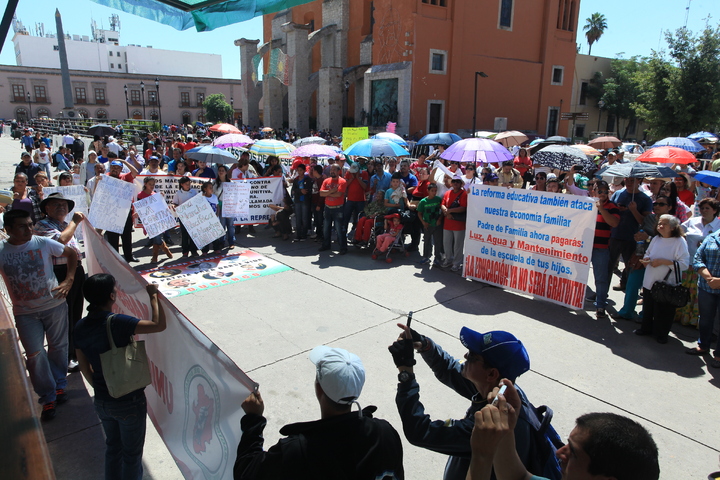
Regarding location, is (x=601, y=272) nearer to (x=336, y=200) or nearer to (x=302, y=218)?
(x=336, y=200)

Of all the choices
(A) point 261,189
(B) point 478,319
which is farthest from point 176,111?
(B) point 478,319

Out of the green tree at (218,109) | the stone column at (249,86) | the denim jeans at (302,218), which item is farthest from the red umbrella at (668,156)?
the green tree at (218,109)

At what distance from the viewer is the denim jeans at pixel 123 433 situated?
3.04 m

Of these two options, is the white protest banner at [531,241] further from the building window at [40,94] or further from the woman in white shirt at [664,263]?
the building window at [40,94]

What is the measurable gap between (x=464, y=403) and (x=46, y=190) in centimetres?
779

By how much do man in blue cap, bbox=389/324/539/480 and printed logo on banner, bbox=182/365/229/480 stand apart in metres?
1.01

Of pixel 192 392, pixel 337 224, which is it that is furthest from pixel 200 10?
pixel 337 224

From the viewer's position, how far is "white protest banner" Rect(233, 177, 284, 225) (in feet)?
35.1

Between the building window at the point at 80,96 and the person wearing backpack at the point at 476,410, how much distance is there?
9098 cm

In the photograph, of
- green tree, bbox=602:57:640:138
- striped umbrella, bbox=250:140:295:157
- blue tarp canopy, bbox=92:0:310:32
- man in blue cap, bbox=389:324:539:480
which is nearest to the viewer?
man in blue cap, bbox=389:324:539:480

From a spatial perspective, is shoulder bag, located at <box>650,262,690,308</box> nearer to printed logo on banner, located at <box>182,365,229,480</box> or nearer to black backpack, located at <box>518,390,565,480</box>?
black backpack, located at <box>518,390,565,480</box>

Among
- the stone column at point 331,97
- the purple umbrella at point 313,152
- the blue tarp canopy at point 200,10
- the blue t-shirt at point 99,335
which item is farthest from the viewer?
the stone column at point 331,97

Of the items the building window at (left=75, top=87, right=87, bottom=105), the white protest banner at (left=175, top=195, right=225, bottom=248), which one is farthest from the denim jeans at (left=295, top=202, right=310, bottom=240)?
the building window at (left=75, top=87, right=87, bottom=105)

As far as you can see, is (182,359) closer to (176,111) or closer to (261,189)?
(261,189)
